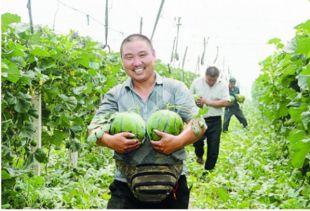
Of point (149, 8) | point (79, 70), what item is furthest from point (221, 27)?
point (79, 70)

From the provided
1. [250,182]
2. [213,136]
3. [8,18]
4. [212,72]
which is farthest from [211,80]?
[8,18]

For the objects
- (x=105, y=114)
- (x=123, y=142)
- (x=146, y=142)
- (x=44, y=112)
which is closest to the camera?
(x=123, y=142)

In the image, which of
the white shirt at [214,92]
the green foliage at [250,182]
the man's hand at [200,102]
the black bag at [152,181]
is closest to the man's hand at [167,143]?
the black bag at [152,181]

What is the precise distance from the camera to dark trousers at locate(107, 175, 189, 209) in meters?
2.58

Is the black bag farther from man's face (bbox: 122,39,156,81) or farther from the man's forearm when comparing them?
the man's forearm

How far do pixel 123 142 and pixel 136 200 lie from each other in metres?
0.43

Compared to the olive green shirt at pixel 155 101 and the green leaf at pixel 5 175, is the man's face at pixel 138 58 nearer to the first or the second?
the olive green shirt at pixel 155 101

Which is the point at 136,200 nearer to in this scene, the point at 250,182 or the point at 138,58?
the point at 138,58

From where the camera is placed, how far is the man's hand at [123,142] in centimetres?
231

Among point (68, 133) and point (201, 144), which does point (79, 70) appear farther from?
point (201, 144)

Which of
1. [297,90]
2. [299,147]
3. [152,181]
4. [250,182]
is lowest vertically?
[250,182]

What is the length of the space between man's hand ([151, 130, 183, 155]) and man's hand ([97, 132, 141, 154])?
92 mm

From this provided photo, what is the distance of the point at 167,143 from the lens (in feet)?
7.62

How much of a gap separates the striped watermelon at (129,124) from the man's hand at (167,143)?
0.08 meters
